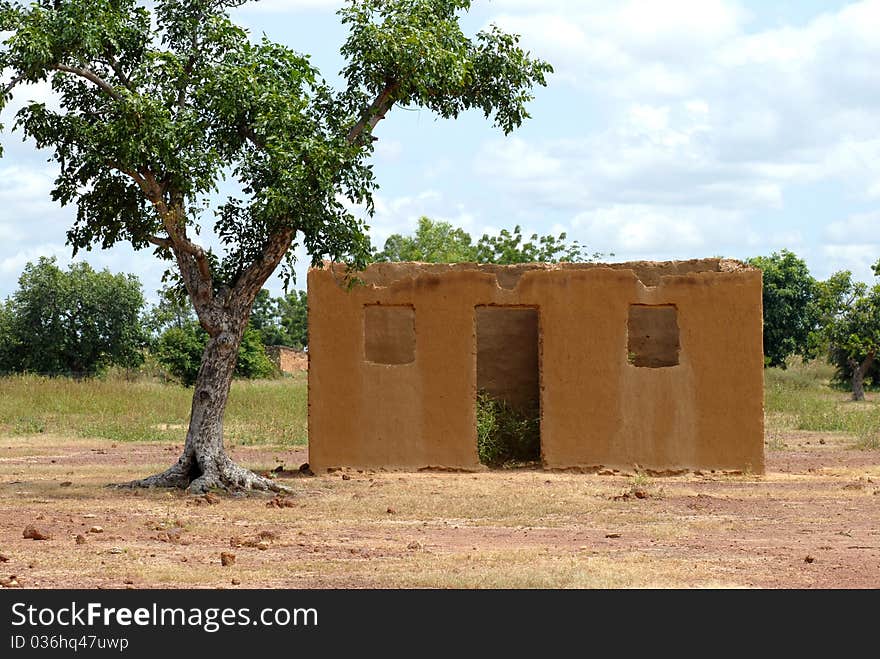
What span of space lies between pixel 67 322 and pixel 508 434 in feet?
72.3

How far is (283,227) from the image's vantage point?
12797 mm

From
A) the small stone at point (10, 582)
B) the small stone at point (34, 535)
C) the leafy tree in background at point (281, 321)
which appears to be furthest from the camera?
the leafy tree in background at point (281, 321)

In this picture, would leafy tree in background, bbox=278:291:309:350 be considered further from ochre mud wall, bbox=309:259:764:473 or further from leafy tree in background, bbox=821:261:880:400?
ochre mud wall, bbox=309:259:764:473

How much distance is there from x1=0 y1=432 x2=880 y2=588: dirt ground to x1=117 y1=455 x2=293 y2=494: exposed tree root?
0.94 ft

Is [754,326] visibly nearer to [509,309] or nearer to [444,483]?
[509,309]

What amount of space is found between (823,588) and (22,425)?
1748 centimetres

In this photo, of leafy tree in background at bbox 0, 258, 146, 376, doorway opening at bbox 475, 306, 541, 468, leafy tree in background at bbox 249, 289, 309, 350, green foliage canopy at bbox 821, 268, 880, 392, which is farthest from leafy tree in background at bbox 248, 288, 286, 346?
doorway opening at bbox 475, 306, 541, 468

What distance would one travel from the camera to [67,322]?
34469mm

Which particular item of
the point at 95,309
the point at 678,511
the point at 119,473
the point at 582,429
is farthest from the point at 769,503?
the point at 95,309

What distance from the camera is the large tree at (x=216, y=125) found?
12086 mm

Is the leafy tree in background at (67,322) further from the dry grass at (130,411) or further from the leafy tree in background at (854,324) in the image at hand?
the leafy tree in background at (854,324)

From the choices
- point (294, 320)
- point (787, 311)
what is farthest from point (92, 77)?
point (294, 320)

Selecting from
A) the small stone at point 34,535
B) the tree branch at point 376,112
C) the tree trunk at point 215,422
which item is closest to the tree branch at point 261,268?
the tree trunk at point 215,422

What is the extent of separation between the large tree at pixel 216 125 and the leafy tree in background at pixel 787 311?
94.3 feet
